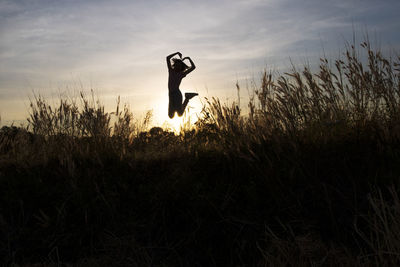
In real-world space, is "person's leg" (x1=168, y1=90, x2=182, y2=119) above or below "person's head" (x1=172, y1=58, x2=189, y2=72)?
below

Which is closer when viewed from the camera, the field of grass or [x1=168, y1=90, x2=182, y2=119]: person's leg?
the field of grass

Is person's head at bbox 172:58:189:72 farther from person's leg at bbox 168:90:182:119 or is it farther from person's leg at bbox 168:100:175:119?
person's leg at bbox 168:100:175:119

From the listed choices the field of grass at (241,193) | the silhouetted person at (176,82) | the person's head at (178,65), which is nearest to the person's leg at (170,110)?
the silhouetted person at (176,82)

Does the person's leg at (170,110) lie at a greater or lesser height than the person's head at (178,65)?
lesser

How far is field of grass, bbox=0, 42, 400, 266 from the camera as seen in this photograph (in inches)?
86.3

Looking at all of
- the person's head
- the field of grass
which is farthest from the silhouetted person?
the field of grass

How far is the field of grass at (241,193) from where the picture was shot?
2.19m

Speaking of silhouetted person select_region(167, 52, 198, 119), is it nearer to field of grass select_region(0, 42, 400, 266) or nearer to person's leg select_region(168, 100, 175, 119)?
person's leg select_region(168, 100, 175, 119)

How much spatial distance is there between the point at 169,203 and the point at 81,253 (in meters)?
0.75

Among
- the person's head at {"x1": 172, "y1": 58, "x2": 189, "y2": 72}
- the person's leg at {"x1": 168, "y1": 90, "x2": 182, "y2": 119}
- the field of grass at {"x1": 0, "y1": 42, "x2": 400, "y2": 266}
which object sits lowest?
the field of grass at {"x1": 0, "y1": 42, "x2": 400, "y2": 266}

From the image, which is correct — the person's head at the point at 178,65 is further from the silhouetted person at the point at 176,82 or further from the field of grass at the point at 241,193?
the field of grass at the point at 241,193

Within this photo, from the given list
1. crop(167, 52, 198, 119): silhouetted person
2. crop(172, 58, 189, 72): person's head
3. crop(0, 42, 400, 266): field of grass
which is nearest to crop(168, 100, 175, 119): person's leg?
crop(167, 52, 198, 119): silhouetted person

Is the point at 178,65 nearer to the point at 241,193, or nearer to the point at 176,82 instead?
the point at 176,82

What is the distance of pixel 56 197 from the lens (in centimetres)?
277
